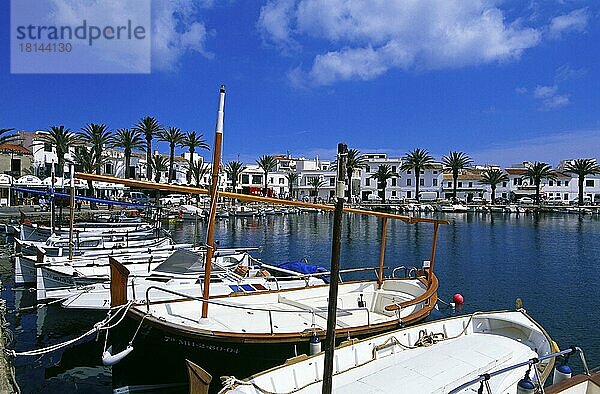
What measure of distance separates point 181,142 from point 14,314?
5624 cm

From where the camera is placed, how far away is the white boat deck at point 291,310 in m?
10.9

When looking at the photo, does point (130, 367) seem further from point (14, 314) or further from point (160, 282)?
point (14, 314)

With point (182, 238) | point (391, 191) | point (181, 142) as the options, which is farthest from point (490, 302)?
point (391, 191)

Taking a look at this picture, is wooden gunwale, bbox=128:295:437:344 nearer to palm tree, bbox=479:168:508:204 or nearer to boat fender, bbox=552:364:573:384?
boat fender, bbox=552:364:573:384

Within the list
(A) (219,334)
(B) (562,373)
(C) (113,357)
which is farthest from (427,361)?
(C) (113,357)

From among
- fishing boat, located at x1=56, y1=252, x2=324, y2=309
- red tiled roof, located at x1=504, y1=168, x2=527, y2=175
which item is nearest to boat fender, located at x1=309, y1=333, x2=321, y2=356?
fishing boat, located at x1=56, y1=252, x2=324, y2=309

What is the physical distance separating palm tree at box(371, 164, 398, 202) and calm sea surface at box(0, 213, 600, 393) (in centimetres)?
4444

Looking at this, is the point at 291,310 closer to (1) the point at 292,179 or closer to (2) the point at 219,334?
(2) the point at 219,334

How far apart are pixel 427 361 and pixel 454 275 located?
21.7 m

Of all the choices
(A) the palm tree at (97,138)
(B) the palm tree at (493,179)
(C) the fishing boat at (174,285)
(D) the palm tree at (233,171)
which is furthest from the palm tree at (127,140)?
(B) the palm tree at (493,179)

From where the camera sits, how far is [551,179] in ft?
365

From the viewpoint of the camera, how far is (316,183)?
11038 cm

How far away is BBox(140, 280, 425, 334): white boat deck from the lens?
10.9 meters

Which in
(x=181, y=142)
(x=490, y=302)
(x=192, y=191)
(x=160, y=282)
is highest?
(x=181, y=142)
